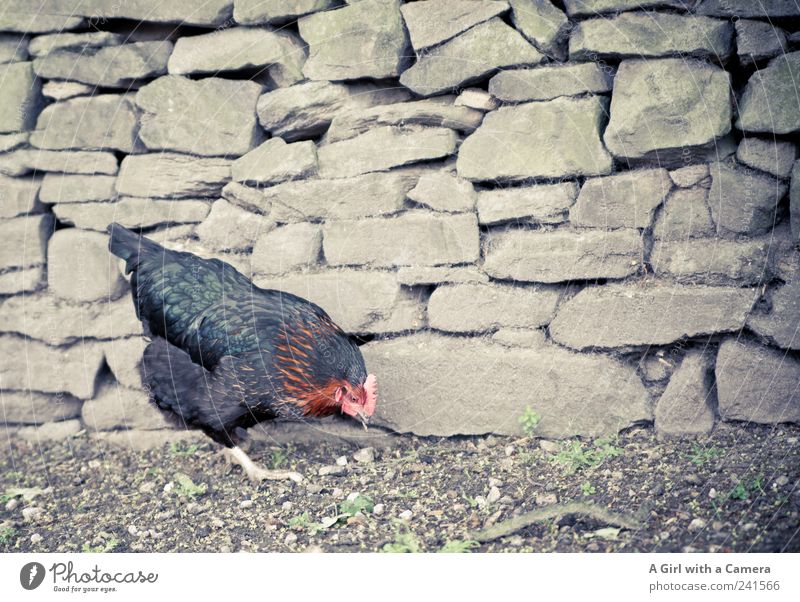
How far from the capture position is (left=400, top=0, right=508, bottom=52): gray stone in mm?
3602

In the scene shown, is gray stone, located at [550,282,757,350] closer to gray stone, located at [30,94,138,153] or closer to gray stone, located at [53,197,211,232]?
gray stone, located at [53,197,211,232]

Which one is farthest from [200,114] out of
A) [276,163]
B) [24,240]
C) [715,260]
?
[715,260]

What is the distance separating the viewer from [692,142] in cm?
339

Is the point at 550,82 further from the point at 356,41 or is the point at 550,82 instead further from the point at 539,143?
the point at 356,41

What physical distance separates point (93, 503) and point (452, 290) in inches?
81.7

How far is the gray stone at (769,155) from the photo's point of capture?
3.33 meters

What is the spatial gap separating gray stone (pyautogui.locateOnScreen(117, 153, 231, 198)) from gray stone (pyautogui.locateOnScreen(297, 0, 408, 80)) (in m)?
0.75

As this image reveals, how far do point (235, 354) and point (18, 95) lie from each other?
2122 millimetres

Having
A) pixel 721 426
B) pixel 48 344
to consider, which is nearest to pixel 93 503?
pixel 48 344

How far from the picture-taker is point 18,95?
14.2ft

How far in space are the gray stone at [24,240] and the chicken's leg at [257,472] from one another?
170 centimetres

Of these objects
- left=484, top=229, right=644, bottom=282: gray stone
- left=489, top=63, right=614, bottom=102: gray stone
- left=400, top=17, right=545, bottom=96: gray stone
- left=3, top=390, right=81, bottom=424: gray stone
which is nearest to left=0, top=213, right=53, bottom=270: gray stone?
left=3, top=390, right=81, bottom=424: gray stone

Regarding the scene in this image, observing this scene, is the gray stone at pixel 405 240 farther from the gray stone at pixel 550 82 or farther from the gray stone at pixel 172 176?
the gray stone at pixel 172 176
